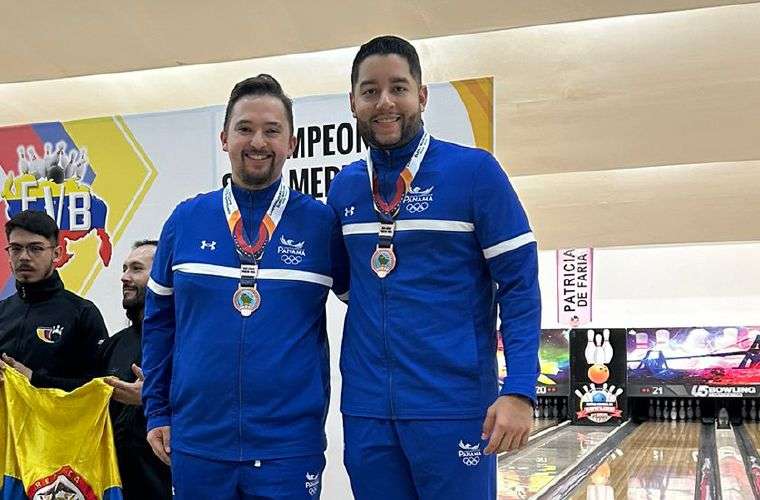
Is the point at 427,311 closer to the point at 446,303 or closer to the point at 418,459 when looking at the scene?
the point at 446,303

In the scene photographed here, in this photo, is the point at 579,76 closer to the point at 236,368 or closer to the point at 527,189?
the point at 527,189

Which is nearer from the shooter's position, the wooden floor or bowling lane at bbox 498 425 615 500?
bowling lane at bbox 498 425 615 500

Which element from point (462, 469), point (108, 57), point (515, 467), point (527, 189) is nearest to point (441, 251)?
point (462, 469)

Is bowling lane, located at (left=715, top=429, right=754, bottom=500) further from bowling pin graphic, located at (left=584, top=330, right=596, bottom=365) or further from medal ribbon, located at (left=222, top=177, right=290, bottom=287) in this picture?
medal ribbon, located at (left=222, top=177, right=290, bottom=287)

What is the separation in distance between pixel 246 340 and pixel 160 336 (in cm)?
29

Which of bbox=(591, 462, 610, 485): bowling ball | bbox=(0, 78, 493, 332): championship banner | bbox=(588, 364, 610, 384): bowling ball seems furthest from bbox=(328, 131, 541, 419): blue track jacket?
bbox=(588, 364, 610, 384): bowling ball

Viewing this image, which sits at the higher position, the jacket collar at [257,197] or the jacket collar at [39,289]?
the jacket collar at [257,197]

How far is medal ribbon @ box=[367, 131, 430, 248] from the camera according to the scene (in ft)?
6.55

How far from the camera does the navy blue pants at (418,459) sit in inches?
74.7

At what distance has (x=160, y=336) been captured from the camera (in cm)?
217

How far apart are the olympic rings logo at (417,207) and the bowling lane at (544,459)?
4496 millimetres

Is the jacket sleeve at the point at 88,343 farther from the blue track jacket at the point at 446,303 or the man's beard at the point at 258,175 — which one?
the blue track jacket at the point at 446,303

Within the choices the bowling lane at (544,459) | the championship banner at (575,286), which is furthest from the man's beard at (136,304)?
the championship banner at (575,286)

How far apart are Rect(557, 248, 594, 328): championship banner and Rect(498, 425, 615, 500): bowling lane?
1440 millimetres
